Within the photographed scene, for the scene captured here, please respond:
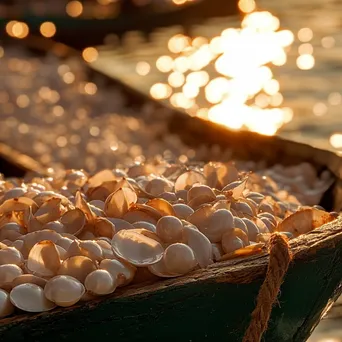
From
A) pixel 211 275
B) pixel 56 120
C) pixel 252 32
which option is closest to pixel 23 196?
pixel 211 275

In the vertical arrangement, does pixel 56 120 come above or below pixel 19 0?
below

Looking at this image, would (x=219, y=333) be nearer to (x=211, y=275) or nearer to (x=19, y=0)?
(x=211, y=275)

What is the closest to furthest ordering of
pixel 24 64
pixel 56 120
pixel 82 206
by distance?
pixel 82 206
pixel 56 120
pixel 24 64

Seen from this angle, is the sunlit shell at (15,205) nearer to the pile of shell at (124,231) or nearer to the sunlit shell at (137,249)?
the pile of shell at (124,231)

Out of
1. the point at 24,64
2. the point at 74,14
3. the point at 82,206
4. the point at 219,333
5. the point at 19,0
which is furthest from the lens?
the point at 19,0

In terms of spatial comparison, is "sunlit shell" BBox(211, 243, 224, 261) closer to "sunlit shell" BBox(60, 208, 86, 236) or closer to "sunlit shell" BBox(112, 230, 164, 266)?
"sunlit shell" BBox(112, 230, 164, 266)

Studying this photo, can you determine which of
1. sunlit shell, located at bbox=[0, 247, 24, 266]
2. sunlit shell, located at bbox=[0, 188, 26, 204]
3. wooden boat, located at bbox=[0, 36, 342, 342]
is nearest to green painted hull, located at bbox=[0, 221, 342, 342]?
wooden boat, located at bbox=[0, 36, 342, 342]
